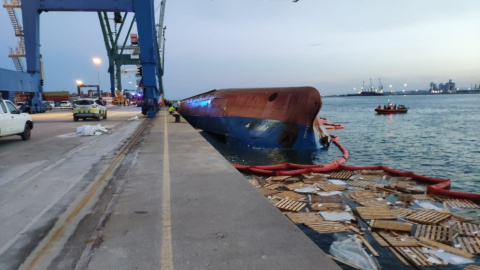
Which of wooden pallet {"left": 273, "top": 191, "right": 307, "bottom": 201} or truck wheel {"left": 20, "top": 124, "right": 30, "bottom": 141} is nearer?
wooden pallet {"left": 273, "top": 191, "right": 307, "bottom": 201}

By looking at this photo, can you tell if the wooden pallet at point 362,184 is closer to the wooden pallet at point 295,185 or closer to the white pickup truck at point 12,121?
the wooden pallet at point 295,185

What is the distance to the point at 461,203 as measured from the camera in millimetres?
8836

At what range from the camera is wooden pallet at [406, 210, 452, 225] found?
7.28 metres

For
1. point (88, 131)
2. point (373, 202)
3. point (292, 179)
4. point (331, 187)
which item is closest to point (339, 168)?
point (292, 179)

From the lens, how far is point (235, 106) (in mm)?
23328

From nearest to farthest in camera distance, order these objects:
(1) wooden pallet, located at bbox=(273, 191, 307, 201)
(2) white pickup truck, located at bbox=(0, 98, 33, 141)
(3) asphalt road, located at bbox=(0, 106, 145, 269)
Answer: (3) asphalt road, located at bbox=(0, 106, 145, 269), (1) wooden pallet, located at bbox=(273, 191, 307, 201), (2) white pickup truck, located at bbox=(0, 98, 33, 141)

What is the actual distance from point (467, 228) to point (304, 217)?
386 cm

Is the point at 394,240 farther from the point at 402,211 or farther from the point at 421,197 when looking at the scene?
the point at 421,197

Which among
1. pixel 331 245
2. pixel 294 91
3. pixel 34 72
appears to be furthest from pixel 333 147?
pixel 34 72

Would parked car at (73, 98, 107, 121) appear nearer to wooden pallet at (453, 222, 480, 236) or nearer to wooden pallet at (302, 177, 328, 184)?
wooden pallet at (302, 177, 328, 184)

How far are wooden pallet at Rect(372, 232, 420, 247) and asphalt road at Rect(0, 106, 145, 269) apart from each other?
5946mm

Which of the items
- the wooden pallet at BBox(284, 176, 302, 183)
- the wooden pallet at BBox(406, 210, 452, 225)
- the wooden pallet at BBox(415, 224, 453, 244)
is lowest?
the wooden pallet at BBox(415, 224, 453, 244)

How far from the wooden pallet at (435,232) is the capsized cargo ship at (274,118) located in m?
12.1

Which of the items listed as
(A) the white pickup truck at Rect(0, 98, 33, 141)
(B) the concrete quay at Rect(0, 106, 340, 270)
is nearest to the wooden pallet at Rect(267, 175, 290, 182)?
(B) the concrete quay at Rect(0, 106, 340, 270)
